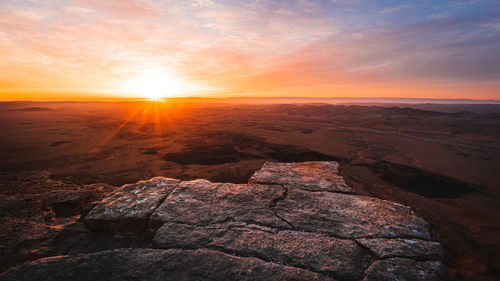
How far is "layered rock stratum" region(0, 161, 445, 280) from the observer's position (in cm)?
165

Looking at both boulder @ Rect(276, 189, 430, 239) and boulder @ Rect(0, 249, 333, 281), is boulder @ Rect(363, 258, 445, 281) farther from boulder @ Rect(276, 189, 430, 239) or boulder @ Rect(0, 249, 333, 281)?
boulder @ Rect(0, 249, 333, 281)

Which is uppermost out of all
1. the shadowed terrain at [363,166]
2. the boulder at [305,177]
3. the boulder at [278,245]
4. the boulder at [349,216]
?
the boulder at [305,177]

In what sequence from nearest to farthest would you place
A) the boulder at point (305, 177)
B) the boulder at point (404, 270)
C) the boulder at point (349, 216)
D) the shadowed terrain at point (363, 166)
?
the boulder at point (404, 270) → the boulder at point (349, 216) → the boulder at point (305, 177) → the shadowed terrain at point (363, 166)

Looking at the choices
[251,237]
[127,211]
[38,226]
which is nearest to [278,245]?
[251,237]

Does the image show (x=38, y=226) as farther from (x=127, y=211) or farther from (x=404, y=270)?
(x=404, y=270)

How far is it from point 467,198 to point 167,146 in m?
12.0

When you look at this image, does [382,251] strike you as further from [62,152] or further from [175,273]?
[62,152]

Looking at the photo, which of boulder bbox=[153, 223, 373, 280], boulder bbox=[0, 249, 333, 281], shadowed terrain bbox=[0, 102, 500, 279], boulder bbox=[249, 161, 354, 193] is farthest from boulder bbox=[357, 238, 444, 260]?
shadowed terrain bbox=[0, 102, 500, 279]

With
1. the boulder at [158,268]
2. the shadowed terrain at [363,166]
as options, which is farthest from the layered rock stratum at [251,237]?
the shadowed terrain at [363,166]

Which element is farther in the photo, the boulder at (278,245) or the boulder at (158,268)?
the boulder at (278,245)

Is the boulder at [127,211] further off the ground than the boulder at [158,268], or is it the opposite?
the boulder at [127,211]

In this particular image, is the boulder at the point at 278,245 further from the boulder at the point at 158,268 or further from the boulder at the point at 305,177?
the boulder at the point at 305,177

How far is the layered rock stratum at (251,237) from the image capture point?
1.65 metres

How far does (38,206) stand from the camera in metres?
3.42
